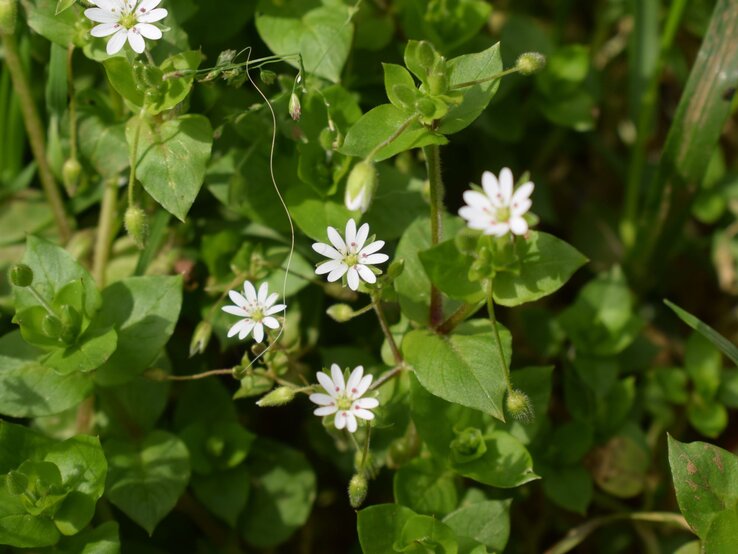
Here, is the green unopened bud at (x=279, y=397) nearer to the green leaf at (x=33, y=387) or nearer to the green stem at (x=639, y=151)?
the green leaf at (x=33, y=387)

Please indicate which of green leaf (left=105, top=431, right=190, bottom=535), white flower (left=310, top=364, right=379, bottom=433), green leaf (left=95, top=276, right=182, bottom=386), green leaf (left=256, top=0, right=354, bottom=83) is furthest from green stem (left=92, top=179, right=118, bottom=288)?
white flower (left=310, top=364, right=379, bottom=433)

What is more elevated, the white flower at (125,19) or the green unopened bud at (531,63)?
the green unopened bud at (531,63)

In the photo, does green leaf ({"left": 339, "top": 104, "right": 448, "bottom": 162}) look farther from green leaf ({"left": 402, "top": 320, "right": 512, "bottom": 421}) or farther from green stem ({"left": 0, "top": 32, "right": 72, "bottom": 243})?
green stem ({"left": 0, "top": 32, "right": 72, "bottom": 243})

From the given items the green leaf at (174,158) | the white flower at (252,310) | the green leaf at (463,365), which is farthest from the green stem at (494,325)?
the green leaf at (174,158)

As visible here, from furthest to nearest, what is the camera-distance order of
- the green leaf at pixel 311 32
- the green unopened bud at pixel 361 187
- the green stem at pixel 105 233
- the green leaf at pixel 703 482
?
the green stem at pixel 105 233 → the green leaf at pixel 311 32 → the green leaf at pixel 703 482 → the green unopened bud at pixel 361 187

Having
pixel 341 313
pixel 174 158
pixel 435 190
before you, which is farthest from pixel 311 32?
pixel 341 313

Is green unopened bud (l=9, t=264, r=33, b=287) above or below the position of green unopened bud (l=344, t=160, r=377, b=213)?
below

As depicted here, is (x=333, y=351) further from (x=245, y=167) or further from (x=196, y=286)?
(x=245, y=167)
